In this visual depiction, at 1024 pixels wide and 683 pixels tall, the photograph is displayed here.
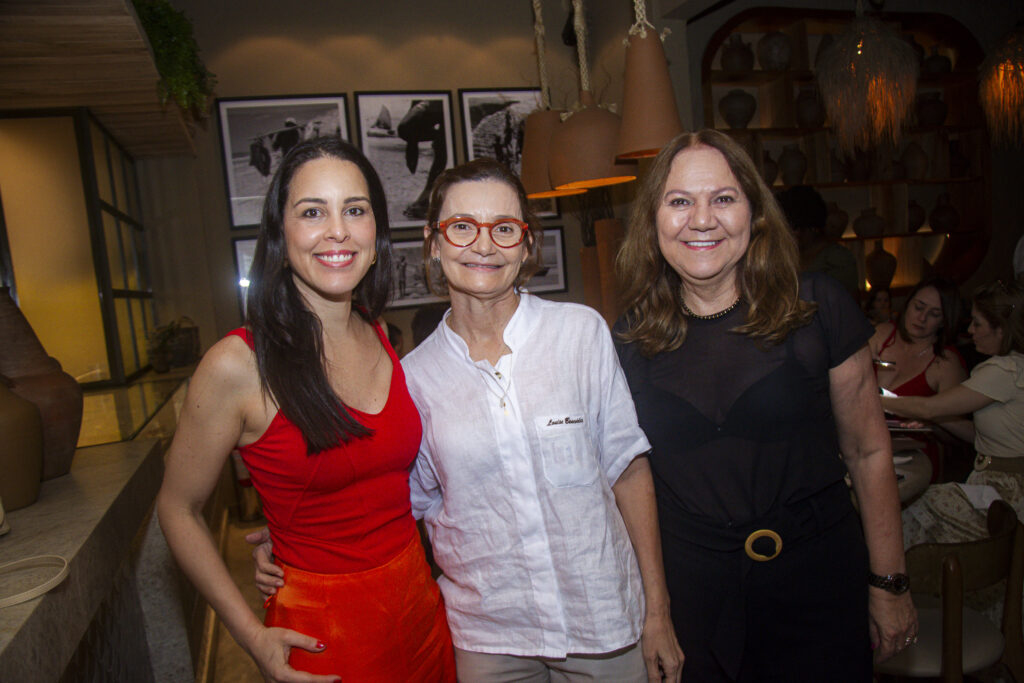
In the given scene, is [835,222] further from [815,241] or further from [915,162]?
[815,241]

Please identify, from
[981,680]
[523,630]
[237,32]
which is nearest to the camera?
[523,630]

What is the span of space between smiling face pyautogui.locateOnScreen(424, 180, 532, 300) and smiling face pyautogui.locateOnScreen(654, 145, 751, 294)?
1.15 ft

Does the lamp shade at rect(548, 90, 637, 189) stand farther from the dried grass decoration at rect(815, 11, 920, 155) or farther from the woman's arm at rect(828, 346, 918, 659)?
the dried grass decoration at rect(815, 11, 920, 155)

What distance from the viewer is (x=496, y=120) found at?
5.50 m

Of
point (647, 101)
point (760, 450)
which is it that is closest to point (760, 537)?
point (760, 450)

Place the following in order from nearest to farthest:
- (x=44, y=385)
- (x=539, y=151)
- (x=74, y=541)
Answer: (x=74, y=541)
(x=44, y=385)
(x=539, y=151)

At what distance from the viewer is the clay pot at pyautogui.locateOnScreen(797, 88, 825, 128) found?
550 cm

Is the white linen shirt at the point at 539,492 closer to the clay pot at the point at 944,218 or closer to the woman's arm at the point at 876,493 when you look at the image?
the woman's arm at the point at 876,493

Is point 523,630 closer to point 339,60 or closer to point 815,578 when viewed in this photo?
point 815,578

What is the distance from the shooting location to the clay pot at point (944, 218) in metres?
6.20

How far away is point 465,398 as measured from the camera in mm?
1410

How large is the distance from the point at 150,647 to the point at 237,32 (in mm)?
4360

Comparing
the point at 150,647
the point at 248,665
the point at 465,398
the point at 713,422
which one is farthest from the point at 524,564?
the point at 248,665

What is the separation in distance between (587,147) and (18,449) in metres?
2.12
